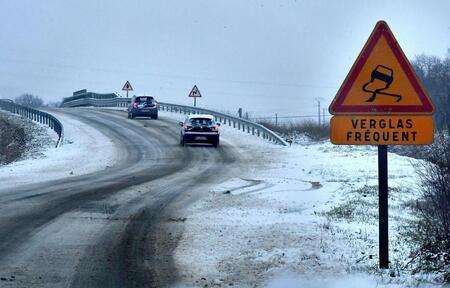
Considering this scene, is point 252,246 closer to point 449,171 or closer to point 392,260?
point 392,260

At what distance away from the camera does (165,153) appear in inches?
1081

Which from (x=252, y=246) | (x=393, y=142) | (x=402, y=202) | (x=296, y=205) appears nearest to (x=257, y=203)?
(x=296, y=205)

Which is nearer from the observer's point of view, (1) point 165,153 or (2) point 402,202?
(2) point 402,202

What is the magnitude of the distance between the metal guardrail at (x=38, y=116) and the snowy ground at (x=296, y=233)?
17.2m

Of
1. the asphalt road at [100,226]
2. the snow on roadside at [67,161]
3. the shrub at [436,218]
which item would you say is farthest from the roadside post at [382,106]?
the snow on roadside at [67,161]

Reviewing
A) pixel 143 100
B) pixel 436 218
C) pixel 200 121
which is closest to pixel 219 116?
pixel 143 100

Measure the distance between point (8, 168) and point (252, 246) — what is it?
1546cm

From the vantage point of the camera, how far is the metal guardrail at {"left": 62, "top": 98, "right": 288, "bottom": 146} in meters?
34.4

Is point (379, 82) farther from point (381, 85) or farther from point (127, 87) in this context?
point (127, 87)

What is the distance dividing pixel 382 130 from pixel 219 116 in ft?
117

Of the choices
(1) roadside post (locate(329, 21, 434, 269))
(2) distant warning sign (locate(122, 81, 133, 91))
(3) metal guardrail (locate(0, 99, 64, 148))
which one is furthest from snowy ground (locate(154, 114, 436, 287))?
(2) distant warning sign (locate(122, 81, 133, 91))

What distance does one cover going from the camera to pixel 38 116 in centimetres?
4288

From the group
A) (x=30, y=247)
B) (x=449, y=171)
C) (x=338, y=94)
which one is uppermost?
(x=338, y=94)

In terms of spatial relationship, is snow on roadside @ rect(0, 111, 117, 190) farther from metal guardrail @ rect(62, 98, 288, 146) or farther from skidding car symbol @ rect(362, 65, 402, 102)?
skidding car symbol @ rect(362, 65, 402, 102)
